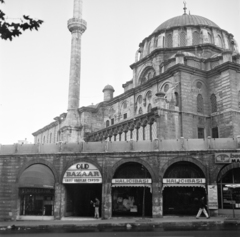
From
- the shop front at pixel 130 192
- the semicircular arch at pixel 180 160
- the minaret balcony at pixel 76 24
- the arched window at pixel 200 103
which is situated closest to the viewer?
the semicircular arch at pixel 180 160

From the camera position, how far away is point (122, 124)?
3819 centimetres

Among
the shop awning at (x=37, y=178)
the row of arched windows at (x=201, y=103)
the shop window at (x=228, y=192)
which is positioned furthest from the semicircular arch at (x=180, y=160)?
the row of arched windows at (x=201, y=103)

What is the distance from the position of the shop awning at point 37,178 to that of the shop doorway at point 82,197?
4.99 feet

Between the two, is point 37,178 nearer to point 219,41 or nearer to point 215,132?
point 215,132

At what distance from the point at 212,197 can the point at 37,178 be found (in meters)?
11.3

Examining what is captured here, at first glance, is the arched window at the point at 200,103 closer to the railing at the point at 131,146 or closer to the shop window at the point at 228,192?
the railing at the point at 131,146

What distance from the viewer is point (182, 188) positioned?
22.5m

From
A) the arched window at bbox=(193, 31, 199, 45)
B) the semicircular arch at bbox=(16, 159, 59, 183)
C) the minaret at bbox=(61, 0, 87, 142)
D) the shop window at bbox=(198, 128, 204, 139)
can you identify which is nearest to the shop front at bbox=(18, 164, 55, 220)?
the semicircular arch at bbox=(16, 159, 59, 183)

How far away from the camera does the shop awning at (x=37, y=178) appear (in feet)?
72.3

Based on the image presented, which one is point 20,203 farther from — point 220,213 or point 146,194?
point 220,213

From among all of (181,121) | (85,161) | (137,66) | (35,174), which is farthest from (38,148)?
(137,66)

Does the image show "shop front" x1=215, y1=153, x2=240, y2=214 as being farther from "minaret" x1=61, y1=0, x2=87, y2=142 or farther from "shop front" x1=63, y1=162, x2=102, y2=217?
"minaret" x1=61, y1=0, x2=87, y2=142

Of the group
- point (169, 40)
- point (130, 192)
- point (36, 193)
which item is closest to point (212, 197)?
point (130, 192)

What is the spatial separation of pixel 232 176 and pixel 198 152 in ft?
8.68
